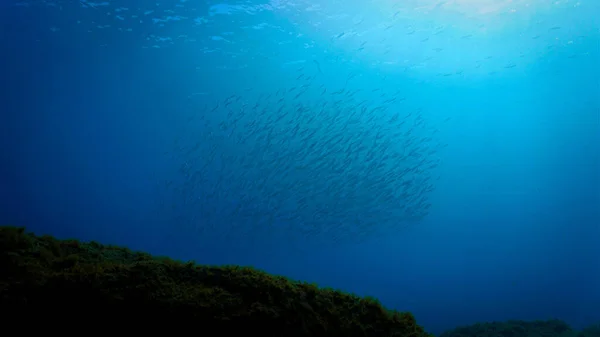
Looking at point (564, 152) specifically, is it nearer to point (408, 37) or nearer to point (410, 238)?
point (410, 238)

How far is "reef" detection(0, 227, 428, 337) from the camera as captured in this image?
7.23ft

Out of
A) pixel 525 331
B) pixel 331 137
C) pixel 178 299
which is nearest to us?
pixel 178 299

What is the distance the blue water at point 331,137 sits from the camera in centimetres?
2045

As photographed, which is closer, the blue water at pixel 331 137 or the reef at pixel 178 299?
the reef at pixel 178 299

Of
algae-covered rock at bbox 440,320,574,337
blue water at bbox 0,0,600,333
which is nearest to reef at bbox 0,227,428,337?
algae-covered rock at bbox 440,320,574,337

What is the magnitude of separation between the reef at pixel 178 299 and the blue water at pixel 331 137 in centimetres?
1486

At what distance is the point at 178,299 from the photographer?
232cm

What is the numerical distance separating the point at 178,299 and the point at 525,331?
10.3m

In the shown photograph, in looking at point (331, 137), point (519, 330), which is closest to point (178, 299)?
point (519, 330)

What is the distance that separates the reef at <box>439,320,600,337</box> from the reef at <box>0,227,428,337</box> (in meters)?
8.38

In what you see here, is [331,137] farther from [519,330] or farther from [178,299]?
[178,299]

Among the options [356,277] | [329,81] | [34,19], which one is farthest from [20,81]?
[356,277]

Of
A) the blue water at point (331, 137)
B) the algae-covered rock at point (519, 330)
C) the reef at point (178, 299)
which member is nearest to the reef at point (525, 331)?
the algae-covered rock at point (519, 330)

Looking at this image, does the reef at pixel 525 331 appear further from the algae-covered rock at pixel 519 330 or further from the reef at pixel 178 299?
the reef at pixel 178 299
